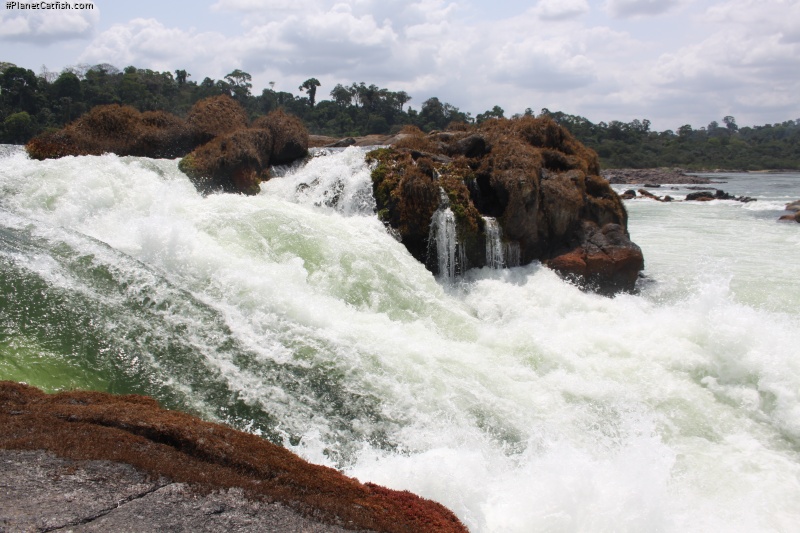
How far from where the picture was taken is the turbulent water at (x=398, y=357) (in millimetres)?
5613

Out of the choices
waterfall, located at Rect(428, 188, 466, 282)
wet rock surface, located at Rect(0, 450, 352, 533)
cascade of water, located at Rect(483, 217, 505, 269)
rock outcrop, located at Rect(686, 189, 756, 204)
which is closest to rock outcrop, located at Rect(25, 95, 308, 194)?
waterfall, located at Rect(428, 188, 466, 282)

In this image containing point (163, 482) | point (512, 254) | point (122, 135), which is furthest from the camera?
point (122, 135)

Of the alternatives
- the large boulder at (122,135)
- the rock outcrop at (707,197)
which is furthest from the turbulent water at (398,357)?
the rock outcrop at (707,197)

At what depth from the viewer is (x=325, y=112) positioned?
8025cm

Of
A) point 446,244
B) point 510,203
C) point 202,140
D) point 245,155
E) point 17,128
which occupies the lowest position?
point 446,244

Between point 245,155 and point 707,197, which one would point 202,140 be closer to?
point 245,155

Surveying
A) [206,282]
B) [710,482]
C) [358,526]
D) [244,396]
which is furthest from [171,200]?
[710,482]

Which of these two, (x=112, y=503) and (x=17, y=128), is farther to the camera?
(x=17, y=128)

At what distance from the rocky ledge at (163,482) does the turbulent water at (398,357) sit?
3.18ft

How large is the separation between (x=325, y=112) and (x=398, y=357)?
76929 millimetres

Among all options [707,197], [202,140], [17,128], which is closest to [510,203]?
[202,140]

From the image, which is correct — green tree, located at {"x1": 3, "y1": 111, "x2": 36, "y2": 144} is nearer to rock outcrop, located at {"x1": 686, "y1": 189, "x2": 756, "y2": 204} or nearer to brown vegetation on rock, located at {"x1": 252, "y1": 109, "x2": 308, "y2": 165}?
brown vegetation on rock, located at {"x1": 252, "y1": 109, "x2": 308, "y2": 165}

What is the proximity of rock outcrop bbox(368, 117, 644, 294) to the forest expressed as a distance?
36.6 m

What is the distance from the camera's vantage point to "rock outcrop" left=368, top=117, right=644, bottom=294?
41.2ft
